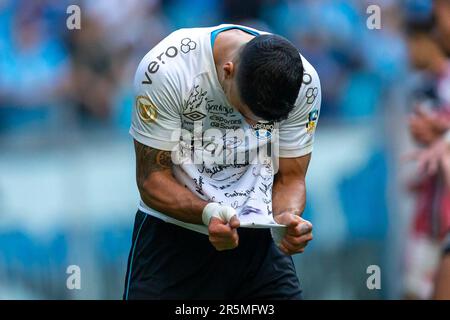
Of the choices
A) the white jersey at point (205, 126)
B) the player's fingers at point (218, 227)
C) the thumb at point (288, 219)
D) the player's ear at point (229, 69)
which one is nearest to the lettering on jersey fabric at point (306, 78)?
the white jersey at point (205, 126)

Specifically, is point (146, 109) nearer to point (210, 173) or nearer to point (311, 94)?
point (210, 173)

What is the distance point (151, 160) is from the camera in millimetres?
4762

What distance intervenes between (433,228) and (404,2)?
1.64m

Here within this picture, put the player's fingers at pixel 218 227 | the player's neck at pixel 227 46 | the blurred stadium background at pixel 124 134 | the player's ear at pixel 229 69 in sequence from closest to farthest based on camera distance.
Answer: the player's fingers at pixel 218 227 → the player's ear at pixel 229 69 → the player's neck at pixel 227 46 → the blurred stadium background at pixel 124 134

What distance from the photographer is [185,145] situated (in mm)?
Answer: 4816

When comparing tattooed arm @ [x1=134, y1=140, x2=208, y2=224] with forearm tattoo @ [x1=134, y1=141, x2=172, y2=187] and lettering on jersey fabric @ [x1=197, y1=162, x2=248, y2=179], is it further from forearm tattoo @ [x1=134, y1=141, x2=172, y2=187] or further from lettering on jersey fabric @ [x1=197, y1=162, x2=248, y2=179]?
lettering on jersey fabric @ [x1=197, y1=162, x2=248, y2=179]

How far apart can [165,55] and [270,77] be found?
23.9 inches

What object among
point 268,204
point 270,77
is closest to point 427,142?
point 268,204

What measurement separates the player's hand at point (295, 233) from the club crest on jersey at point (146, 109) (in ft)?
2.57

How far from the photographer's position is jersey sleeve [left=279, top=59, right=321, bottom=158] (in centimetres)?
479

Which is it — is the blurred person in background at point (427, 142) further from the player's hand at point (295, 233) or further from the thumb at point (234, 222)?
the thumb at point (234, 222)

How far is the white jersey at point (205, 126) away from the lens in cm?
465
